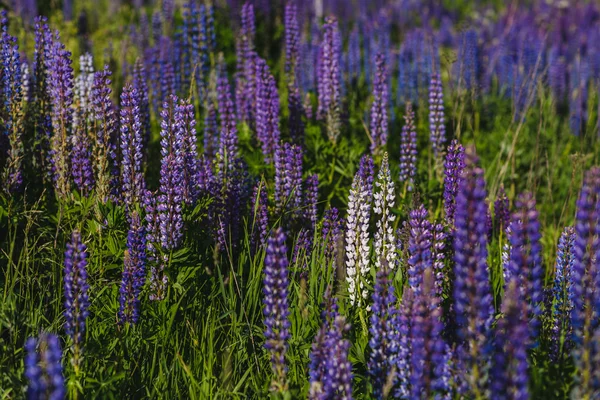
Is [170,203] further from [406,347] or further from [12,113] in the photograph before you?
[406,347]

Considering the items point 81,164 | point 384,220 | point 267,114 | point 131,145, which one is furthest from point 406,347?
point 267,114

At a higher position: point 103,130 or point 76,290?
point 103,130

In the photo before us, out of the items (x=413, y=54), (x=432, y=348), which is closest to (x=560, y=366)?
(x=432, y=348)

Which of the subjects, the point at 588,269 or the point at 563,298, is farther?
the point at 563,298

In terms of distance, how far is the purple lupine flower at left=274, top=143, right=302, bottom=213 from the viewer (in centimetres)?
429

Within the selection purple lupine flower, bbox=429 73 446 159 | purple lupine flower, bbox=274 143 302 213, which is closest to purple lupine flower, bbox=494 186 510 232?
purple lupine flower, bbox=429 73 446 159

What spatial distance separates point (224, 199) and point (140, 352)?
1.28 meters

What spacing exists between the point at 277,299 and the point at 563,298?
141cm

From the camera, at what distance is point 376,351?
2.66 m

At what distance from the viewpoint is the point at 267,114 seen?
5254mm

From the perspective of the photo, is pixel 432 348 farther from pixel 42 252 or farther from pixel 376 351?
pixel 42 252

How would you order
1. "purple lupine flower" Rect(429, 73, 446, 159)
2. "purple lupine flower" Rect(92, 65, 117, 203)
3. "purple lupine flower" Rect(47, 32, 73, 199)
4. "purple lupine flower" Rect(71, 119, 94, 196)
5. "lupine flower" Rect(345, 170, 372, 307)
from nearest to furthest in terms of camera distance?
"lupine flower" Rect(345, 170, 372, 307)
"purple lupine flower" Rect(92, 65, 117, 203)
"purple lupine flower" Rect(47, 32, 73, 199)
"purple lupine flower" Rect(71, 119, 94, 196)
"purple lupine flower" Rect(429, 73, 446, 159)

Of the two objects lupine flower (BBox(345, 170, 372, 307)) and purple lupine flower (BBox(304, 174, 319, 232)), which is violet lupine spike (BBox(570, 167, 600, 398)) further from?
purple lupine flower (BBox(304, 174, 319, 232))

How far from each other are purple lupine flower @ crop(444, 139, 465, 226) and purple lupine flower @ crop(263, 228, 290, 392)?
1303 mm
